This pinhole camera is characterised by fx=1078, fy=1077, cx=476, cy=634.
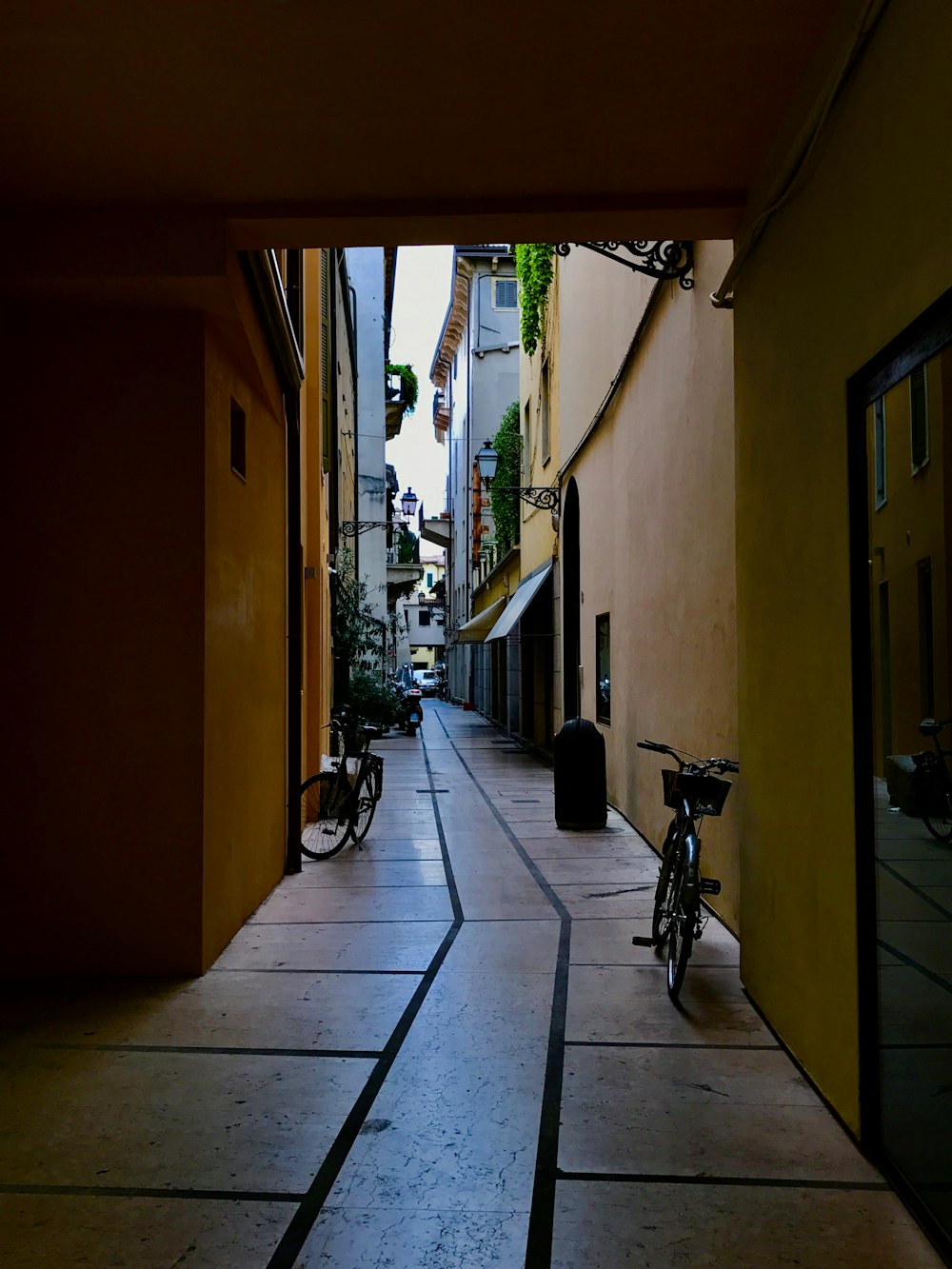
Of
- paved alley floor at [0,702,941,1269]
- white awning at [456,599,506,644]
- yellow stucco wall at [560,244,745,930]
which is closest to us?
paved alley floor at [0,702,941,1269]

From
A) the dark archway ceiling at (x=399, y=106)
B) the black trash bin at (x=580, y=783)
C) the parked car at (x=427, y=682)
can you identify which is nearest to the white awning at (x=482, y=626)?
the black trash bin at (x=580, y=783)

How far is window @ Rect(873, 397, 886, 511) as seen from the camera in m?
3.26

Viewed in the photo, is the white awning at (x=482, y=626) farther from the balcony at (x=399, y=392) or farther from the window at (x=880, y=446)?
the window at (x=880, y=446)

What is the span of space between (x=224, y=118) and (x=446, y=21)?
113cm

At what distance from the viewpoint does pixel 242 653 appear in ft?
22.1

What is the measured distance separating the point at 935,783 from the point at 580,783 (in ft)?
25.1

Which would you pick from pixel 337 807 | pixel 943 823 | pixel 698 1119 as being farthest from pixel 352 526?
pixel 943 823

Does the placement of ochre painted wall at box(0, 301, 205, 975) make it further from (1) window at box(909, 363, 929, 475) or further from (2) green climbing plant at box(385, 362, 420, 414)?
(2) green climbing plant at box(385, 362, 420, 414)

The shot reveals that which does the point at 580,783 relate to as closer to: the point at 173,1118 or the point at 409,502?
the point at 173,1118

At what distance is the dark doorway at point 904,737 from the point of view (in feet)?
9.25

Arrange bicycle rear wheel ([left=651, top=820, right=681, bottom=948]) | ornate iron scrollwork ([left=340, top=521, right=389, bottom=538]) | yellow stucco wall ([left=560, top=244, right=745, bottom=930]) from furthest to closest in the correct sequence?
ornate iron scrollwork ([left=340, top=521, right=389, bottom=538]) < yellow stucco wall ([left=560, top=244, right=745, bottom=930]) < bicycle rear wheel ([left=651, top=820, right=681, bottom=948])

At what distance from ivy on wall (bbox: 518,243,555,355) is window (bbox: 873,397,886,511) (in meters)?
14.9

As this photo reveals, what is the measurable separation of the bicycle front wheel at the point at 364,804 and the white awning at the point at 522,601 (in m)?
7.96

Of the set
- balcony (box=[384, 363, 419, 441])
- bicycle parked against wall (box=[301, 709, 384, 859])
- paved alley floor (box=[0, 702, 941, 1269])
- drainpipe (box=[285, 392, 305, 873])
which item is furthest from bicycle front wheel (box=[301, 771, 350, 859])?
balcony (box=[384, 363, 419, 441])
